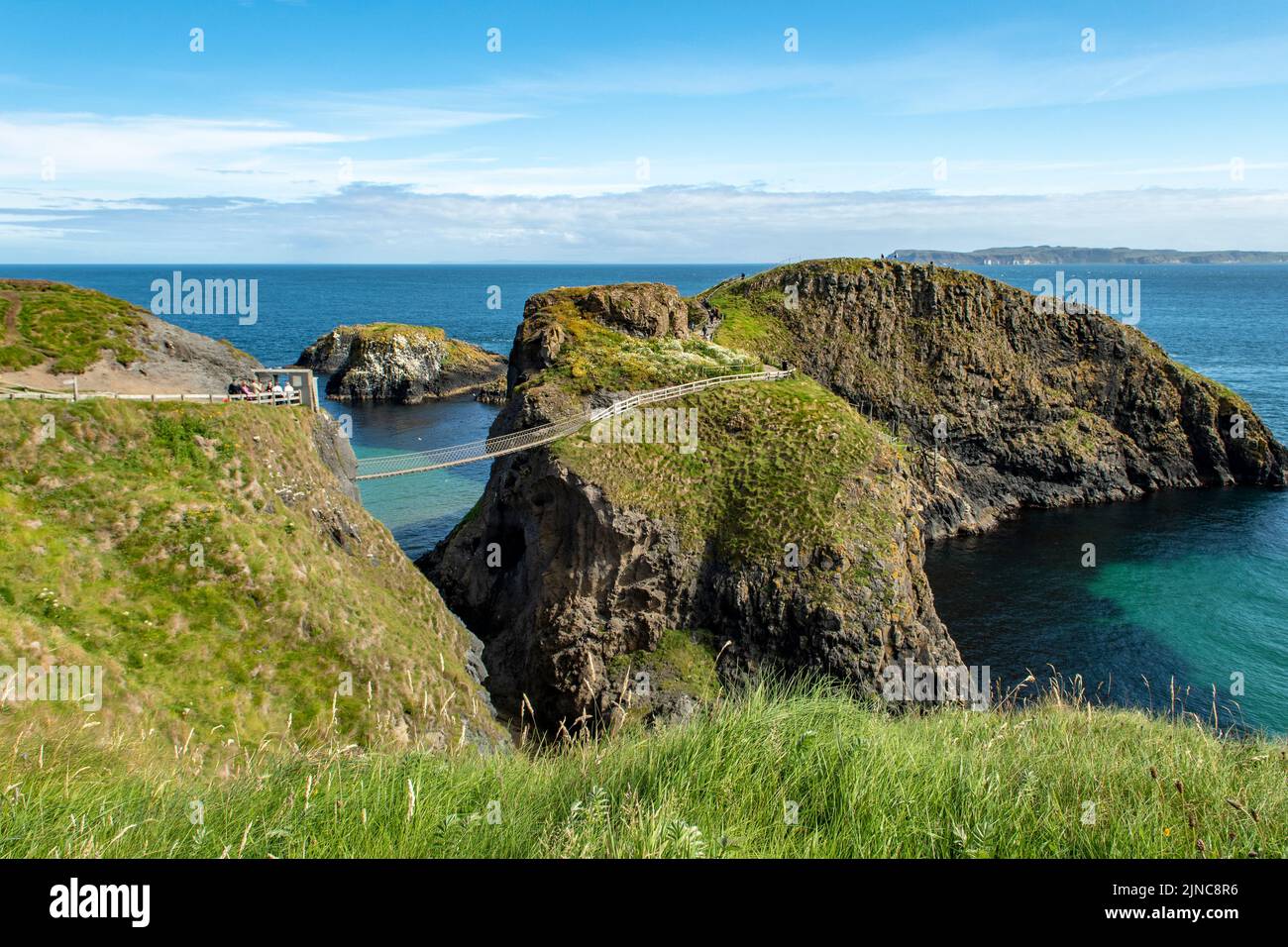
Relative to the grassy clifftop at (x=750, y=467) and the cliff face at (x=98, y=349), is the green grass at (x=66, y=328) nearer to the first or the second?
the cliff face at (x=98, y=349)

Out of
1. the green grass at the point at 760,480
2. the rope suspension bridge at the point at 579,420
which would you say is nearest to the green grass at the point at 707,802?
the green grass at the point at 760,480

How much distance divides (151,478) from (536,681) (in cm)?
1855

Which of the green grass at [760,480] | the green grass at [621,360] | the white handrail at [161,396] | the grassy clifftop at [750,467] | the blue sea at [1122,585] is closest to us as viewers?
the white handrail at [161,396]

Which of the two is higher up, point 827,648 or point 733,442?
point 733,442

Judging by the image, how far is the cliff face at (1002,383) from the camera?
75.2m

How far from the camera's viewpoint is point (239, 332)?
159250 mm

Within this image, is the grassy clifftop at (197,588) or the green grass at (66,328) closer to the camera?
the grassy clifftop at (197,588)

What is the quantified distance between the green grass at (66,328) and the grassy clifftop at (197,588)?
18.1 ft

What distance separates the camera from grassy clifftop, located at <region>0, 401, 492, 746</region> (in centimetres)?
1984

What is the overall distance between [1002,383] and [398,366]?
262ft

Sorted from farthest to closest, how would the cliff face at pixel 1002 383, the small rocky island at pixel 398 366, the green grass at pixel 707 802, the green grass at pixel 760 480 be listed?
the small rocky island at pixel 398 366 → the cliff face at pixel 1002 383 → the green grass at pixel 760 480 → the green grass at pixel 707 802

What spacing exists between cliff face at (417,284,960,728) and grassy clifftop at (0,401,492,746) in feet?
31.3
